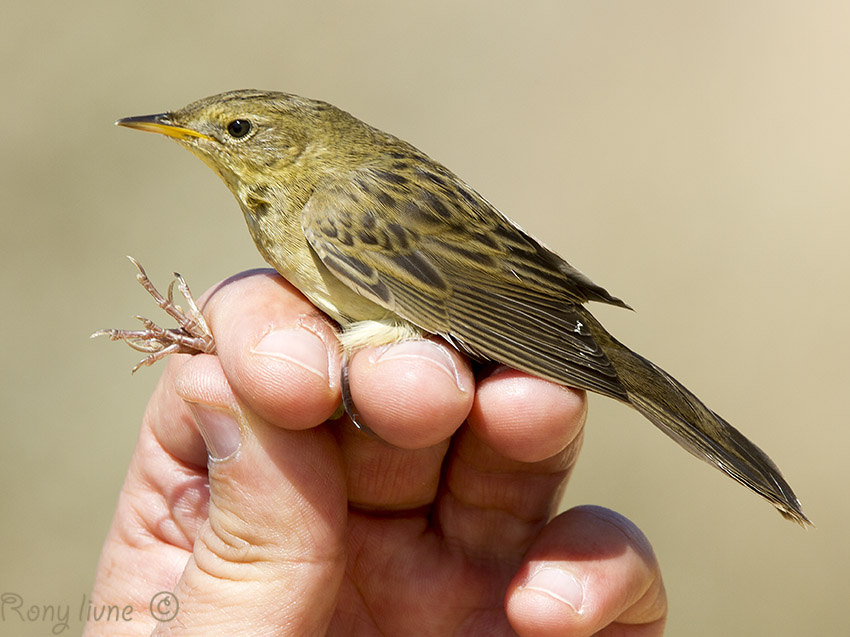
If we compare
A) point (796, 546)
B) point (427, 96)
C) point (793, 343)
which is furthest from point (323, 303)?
point (427, 96)

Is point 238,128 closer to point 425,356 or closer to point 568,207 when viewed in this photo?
point 425,356

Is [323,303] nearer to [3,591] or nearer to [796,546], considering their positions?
[3,591]

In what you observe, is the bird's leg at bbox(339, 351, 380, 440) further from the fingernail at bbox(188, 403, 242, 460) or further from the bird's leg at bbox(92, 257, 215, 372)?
the bird's leg at bbox(92, 257, 215, 372)

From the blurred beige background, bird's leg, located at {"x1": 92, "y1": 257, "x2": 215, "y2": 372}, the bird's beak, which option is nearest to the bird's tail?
bird's leg, located at {"x1": 92, "y1": 257, "x2": 215, "y2": 372}

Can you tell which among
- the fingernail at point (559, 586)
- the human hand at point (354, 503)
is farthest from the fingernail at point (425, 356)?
the fingernail at point (559, 586)

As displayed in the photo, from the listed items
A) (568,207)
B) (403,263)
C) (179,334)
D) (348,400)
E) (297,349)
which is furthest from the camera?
(568,207)

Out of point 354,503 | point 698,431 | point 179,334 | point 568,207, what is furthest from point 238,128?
point 568,207

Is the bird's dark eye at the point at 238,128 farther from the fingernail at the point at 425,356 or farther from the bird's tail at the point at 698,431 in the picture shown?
the bird's tail at the point at 698,431
